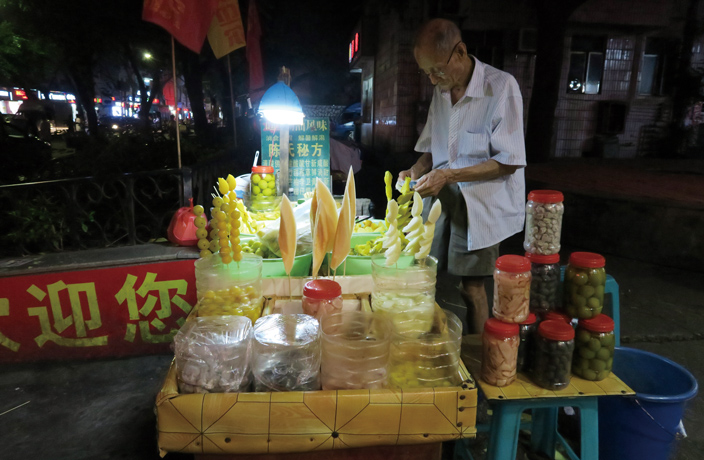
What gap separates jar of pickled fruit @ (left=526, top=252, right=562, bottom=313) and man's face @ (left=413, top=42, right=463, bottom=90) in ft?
3.77

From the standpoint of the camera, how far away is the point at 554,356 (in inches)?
68.2

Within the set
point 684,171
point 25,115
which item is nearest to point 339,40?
point 25,115

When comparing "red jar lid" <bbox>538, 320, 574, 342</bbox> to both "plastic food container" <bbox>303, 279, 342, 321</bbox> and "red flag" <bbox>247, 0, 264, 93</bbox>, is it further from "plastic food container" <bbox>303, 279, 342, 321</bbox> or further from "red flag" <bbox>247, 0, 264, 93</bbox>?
"red flag" <bbox>247, 0, 264, 93</bbox>

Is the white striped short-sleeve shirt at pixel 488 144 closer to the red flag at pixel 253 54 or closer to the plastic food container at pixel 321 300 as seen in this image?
the plastic food container at pixel 321 300

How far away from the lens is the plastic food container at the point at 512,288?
5.76 ft

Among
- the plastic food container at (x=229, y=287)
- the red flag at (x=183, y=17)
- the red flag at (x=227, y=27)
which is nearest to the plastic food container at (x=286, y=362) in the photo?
the plastic food container at (x=229, y=287)

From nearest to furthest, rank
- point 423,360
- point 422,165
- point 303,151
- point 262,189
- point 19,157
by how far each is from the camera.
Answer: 1. point 423,360
2. point 422,165
3. point 262,189
4. point 303,151
5. point 19,157

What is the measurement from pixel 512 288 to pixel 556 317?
33cm

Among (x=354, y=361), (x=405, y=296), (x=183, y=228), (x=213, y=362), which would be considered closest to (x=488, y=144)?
(x=405, y=296)

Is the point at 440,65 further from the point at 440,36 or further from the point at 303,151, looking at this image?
the point at 303,151

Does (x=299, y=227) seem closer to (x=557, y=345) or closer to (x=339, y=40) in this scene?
(x=557, y=345)

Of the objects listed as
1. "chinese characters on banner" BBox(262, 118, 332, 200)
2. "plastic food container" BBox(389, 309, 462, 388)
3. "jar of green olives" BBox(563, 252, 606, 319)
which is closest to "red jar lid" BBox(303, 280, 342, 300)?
"plastic food container" BBox(389, 309, 462, 388)

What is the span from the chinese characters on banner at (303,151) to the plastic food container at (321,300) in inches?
84.7

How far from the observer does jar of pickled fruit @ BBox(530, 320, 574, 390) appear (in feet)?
5.68
